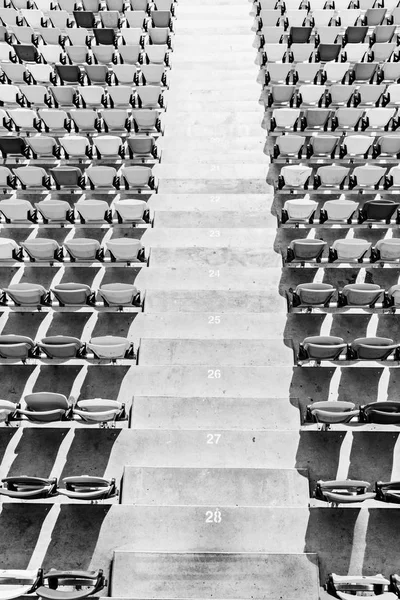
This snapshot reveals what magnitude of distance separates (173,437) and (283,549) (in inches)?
81.7

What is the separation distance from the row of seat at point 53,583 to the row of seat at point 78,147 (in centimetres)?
820

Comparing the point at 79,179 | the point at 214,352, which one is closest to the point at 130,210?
the point at 79,179

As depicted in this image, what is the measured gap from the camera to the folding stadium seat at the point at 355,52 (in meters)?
13.0

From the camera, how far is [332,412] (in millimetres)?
7059

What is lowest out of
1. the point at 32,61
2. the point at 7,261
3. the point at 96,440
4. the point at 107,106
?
the point at 96,440

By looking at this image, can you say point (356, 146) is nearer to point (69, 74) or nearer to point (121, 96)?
point (121, 96)

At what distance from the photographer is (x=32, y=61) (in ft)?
44.3

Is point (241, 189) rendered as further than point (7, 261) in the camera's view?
Yes

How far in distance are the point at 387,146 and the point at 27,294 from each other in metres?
8.02

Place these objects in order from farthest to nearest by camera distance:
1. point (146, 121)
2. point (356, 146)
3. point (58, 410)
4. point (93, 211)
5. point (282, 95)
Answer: point (282, 95) → point (146, 121) → point (356, 146) → point (93, 211) → point (58, 410)

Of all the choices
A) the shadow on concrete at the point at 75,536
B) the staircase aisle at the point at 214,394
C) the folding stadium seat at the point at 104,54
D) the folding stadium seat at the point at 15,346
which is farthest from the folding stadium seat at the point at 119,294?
the folding stadium seat at the point at 104,54

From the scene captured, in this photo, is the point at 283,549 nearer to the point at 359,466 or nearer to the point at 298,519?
the point at 298,519

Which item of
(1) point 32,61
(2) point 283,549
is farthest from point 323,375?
(1) point 32,61

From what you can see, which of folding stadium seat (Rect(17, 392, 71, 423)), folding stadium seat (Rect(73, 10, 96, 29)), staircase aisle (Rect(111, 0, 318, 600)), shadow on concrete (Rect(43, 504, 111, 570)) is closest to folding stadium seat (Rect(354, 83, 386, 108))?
staircase aisle (Rect(111, 0, 318, 600))
